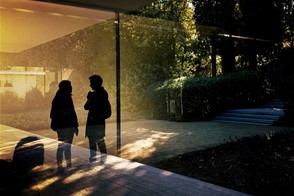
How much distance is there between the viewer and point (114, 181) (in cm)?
464

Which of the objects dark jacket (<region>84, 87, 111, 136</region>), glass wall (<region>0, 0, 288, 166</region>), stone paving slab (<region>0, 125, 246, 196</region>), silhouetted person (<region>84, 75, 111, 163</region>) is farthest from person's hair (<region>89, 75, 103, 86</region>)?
stone paving slab (<region>0, 125, 246, 196</region>)

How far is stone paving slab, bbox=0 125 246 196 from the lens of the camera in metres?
4.13

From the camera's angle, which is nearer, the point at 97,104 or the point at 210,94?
the point at 97,104

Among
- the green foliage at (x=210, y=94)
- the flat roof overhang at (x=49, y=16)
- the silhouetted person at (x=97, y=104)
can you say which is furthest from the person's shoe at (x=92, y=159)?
the green foliage at (x=210, y=94)

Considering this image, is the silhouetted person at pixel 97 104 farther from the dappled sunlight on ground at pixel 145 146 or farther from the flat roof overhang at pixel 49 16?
the flat roof overhang at pixel 49 16

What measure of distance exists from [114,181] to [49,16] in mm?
4970

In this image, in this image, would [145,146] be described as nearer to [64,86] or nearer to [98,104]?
[98,104]

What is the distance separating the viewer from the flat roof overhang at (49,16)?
6191 mm

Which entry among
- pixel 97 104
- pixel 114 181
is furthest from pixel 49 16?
pixel 114 181

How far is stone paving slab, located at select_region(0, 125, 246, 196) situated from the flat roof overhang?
125 inches

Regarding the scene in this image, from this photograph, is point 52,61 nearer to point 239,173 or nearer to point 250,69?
point 250,69

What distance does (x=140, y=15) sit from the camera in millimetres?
17422

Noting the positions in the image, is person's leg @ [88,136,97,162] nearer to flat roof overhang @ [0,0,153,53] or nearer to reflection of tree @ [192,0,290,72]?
flat roof overhang @ [0,0,153,53]

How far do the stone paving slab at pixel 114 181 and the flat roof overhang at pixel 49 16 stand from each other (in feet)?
10.5
